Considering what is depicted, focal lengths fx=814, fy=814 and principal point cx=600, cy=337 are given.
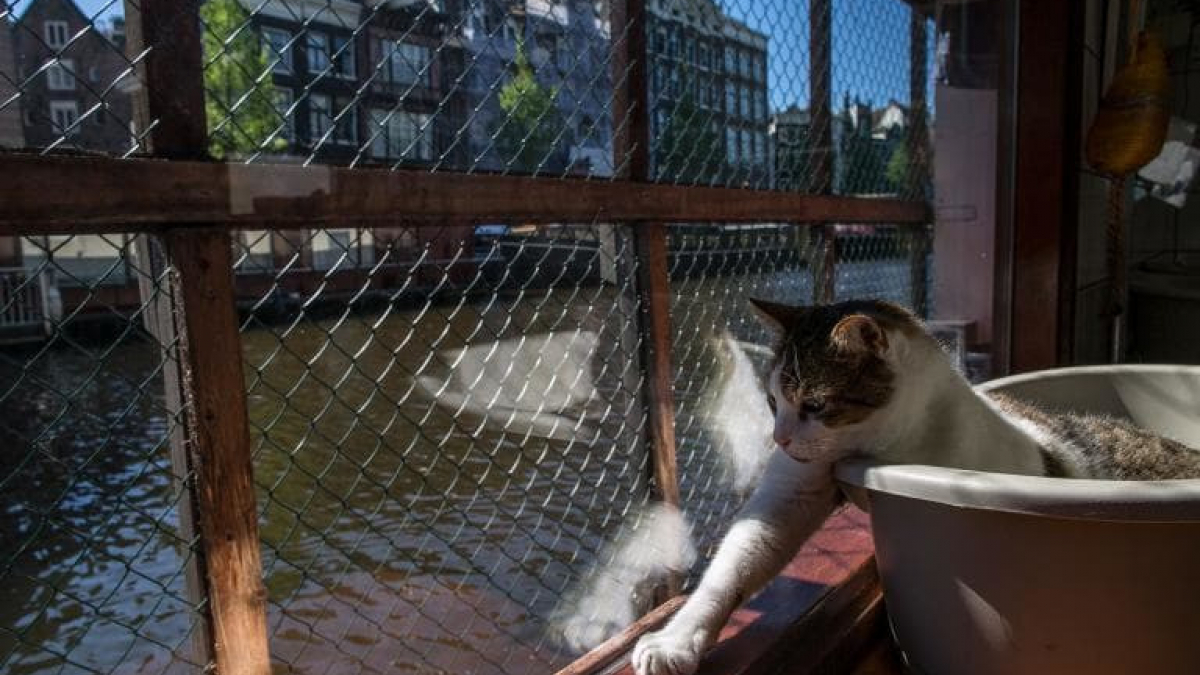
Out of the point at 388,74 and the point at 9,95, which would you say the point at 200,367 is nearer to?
the point at 388,74

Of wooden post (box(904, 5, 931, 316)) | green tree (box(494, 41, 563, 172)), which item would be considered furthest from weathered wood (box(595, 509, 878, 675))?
wooden post (box(904, 5, 931, 316))

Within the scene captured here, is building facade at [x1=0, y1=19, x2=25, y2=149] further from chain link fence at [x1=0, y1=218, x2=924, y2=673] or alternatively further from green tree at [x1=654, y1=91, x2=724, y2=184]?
green tree at [x1=654, y1=91, x2=724, y2=184]

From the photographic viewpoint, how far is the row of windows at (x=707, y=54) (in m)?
2.80

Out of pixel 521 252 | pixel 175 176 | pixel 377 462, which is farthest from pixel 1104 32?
pixel 377 462

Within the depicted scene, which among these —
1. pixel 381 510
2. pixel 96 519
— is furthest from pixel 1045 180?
pixel 96 519

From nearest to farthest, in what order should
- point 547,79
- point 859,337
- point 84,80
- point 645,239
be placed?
point 84,80 → point 859,337 → point 645,239 → point 547,79

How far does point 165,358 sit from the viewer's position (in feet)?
4.12

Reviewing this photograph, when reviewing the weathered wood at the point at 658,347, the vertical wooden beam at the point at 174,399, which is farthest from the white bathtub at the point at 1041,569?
the vertical wooden beam at the point at 174,399

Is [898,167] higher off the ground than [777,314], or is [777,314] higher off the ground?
[898,167]

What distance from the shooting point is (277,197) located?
4.24 ft

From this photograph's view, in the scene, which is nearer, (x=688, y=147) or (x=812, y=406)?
(x=812, y=406)

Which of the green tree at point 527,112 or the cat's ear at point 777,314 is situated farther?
the green tree at point 527,112

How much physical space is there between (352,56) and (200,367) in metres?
1.78

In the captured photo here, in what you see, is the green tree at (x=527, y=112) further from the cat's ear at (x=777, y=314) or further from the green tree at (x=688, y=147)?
the cat's ear at (x=777, y=314)
